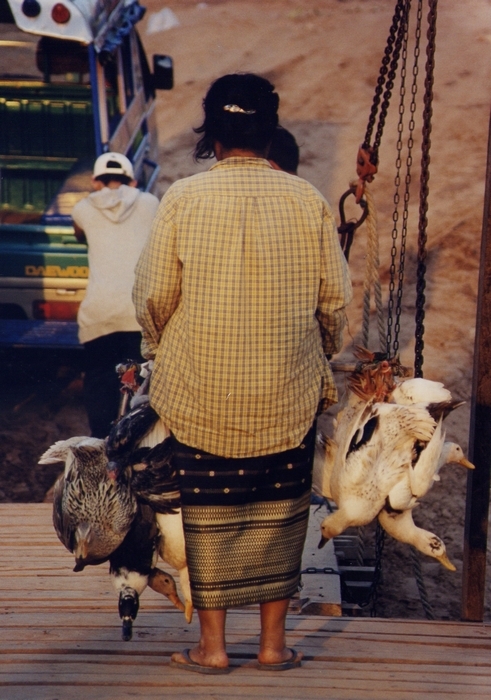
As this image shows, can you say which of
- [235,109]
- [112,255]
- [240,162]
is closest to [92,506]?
[240,162]

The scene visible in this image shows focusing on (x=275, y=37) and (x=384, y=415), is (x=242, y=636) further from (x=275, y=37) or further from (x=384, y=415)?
(x=275, y=37)

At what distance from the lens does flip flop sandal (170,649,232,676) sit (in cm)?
312

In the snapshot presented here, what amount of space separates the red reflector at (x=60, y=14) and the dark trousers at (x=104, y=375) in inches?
86.6

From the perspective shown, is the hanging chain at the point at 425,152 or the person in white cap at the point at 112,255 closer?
the hanging chain at the point at 425,152

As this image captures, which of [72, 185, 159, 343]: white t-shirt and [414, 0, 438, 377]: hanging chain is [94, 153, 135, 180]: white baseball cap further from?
[414, 0, 438, 377]: hanging chain

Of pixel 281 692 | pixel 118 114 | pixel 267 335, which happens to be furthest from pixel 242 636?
pixel 118 114

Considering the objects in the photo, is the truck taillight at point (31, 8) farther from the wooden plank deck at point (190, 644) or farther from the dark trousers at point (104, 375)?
the wooden plank deck at point (190, 644)

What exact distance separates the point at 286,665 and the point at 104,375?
3.04 metres

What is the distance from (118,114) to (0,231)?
1.63 metres

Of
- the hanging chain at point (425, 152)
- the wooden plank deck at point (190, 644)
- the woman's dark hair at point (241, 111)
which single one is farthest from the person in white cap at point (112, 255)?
the woman's dark hair at point (241, 111)

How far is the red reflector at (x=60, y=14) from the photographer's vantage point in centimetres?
651

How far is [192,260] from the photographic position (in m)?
2.89

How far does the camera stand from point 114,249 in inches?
225

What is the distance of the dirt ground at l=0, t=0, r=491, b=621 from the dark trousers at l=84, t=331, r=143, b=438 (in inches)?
42.1
